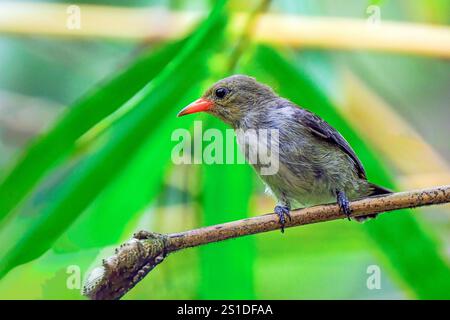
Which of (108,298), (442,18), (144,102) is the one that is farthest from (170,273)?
(442,18)

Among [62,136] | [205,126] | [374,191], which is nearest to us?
[62,136]

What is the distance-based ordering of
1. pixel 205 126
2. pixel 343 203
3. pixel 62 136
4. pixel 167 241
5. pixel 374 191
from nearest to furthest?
1. pixel 167 241
2. pixel 62 136
3. pixel 343 203
4. pixel 374 191
5. pixel 205 126

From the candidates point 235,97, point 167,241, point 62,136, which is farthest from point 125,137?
point 235,97

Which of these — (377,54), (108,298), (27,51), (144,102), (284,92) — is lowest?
(108,298)

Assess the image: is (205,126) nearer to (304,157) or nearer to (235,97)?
(235,97)

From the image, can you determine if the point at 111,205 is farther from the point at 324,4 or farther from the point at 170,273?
the point at 324,4
